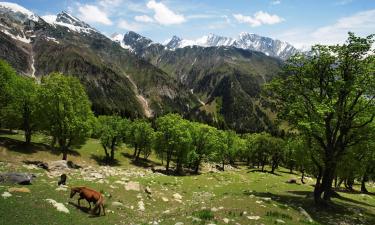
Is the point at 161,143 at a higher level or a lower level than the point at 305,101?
lower

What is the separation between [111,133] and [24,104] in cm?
2341

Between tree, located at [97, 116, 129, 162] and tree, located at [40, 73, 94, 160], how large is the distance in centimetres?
2052

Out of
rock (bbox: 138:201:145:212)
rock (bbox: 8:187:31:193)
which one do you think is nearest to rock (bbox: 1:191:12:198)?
rock (bbox: 8:187:31:193)

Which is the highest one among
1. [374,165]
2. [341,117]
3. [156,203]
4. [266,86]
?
→ [266,86]

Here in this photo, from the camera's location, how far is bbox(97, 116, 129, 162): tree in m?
84.0

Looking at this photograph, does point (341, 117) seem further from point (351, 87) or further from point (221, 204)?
point (221, 204)

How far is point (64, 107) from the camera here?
58844 mm

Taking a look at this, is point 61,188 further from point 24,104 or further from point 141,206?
point 24,104

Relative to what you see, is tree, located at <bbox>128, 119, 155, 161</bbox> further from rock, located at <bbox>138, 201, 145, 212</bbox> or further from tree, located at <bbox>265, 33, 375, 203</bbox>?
rock, located at <bbox>138, 201, 145, 212</bbox>

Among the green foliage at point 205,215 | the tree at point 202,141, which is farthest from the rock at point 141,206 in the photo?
the tree at point 202,141

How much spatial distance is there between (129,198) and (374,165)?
49.3m

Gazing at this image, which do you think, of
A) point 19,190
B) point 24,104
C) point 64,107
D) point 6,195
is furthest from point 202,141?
point 6,195

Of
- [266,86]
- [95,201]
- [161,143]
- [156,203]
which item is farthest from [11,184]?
[161,143]

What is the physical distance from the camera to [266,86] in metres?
35.1
